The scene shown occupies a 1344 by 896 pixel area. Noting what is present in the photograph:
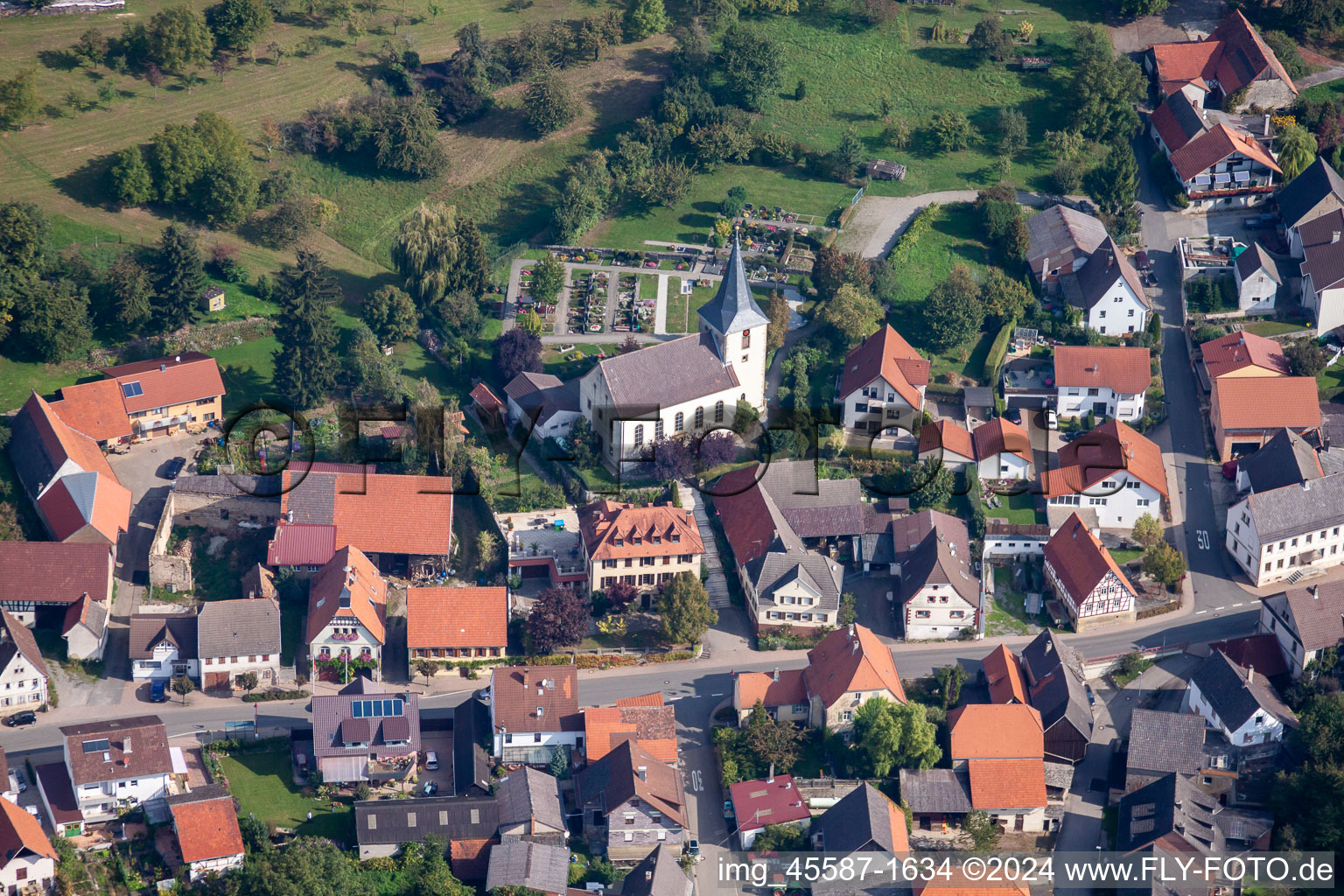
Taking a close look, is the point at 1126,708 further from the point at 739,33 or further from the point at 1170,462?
the point at 739,33

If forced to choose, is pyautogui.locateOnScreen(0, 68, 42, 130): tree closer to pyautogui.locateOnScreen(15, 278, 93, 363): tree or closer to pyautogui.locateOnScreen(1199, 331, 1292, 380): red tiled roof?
pyautogui.locateOnScreen(15, 278, 93, 363): tree

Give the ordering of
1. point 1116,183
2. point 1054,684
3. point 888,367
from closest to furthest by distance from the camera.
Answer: point 1054,684, point 888,367, point 1116,183

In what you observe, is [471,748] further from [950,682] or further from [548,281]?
[548,281]

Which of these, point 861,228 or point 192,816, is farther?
point 861,228

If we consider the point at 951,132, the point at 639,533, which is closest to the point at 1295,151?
the point at 951,132

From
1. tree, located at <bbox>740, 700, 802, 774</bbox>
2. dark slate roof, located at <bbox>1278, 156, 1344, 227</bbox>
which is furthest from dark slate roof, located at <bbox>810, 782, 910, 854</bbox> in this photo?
dark slate roof, located at <bbox>1278, 156, 1344, 227</bbox>

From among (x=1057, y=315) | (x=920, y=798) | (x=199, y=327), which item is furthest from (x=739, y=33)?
(x=920, y=798)

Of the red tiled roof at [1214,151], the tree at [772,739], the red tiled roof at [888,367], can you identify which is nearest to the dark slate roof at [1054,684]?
the tree at [772,739]
